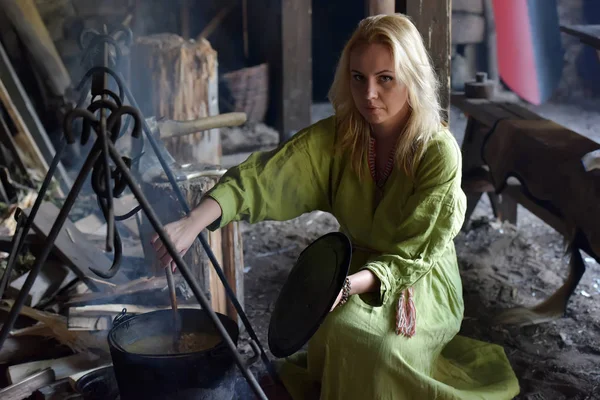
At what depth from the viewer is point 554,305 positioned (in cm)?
356

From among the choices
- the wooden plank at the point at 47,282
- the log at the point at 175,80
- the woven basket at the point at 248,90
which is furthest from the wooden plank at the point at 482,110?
the wooden plank at the point at 47,282

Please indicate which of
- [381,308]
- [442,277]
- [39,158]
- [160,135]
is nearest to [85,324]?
[160,135]

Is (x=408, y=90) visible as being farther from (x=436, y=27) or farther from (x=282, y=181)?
(x=436, y=27)

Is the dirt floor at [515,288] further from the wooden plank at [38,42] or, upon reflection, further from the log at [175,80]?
the wooden plank at [38,42]

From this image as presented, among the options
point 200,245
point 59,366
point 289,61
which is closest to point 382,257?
point 200,245

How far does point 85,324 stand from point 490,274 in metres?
2.41

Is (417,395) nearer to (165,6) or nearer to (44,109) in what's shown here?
(44,109)

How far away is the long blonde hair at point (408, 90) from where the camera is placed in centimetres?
228

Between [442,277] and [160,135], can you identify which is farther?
[160,135]

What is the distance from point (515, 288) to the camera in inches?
158

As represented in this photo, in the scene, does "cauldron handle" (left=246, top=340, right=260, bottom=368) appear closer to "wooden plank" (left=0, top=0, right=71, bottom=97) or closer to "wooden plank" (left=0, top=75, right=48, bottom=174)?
"wooden plank" (left=0, top=75, right=48, bottom=174)

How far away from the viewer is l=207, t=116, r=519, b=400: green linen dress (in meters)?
2.30

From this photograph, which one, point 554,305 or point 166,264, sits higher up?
point 166,264

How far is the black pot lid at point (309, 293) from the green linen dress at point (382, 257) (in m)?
0.12
